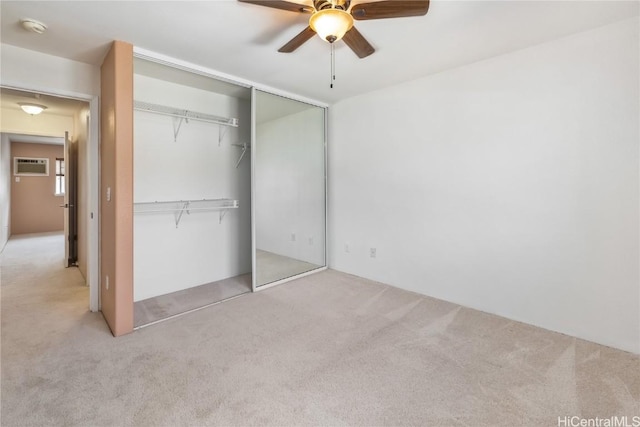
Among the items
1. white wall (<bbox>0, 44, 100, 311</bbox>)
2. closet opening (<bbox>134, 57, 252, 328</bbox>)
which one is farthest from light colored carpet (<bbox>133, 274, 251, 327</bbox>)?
white wall (<bbox>0, 44, 100, 311</bbox>)

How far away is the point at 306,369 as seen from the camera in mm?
2043

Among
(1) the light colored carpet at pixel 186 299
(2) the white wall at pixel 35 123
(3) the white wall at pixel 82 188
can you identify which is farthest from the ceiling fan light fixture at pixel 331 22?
(2) the white wall at pixel 35 123

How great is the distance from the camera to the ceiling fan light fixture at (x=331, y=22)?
1705mm

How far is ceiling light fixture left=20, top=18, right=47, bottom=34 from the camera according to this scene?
2151mm

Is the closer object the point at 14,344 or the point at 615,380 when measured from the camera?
the point at 615,380

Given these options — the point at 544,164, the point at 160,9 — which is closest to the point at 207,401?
the point at 160,9

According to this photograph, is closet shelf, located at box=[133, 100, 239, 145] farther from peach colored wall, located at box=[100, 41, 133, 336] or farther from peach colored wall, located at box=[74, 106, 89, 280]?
peach colored wall, located at box=[74, 106, 89, 280]

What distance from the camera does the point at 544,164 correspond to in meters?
2.59

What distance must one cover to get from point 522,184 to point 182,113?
3514 mm

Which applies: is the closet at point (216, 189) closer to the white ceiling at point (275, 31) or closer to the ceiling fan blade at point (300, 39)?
the white ceiling at point (275, 31)

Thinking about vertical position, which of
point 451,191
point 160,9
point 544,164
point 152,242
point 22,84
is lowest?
point 152,242

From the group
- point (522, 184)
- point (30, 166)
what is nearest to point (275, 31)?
point (522, 184)

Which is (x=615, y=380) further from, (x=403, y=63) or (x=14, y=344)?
(x=14, y=344)

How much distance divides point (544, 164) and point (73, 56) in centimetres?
428
